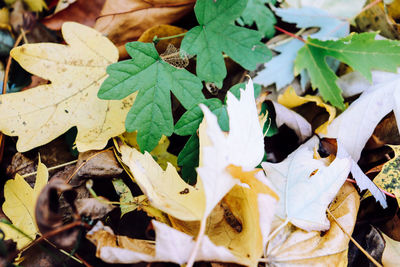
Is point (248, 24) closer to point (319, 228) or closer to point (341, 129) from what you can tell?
point (341, 129)

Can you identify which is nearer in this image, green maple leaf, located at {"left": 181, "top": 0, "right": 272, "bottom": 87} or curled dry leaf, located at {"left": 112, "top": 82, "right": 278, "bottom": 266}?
curled dry leaf, located at {"left": 112, "top": 82, "right": 278, "bottom": 266}

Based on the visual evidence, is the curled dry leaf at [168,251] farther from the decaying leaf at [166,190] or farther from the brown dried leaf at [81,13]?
the brown dried leaf at [81,13]

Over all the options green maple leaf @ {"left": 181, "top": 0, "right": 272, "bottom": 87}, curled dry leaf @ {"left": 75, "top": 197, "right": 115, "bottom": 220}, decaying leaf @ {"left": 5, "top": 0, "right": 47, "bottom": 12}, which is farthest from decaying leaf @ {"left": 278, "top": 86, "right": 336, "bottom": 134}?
decaying leaf @ {"left": 5, "top": 0, "right": 47, "bottom": 12}

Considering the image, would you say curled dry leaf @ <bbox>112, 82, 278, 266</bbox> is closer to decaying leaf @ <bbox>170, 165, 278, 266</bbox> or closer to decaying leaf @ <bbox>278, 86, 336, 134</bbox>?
decaying leaf @ <bbox>170, 165, 278, 266</bbox>

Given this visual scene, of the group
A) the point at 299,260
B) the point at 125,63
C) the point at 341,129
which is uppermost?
the point at 125,63

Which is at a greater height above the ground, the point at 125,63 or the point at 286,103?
the point at 125,63

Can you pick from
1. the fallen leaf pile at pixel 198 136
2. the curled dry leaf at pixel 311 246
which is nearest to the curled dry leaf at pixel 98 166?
the fallen leaf pile at pixel 198 136

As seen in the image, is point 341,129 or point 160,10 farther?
point 160,10

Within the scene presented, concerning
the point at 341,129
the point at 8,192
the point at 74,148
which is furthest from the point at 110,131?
the point at 341,129
